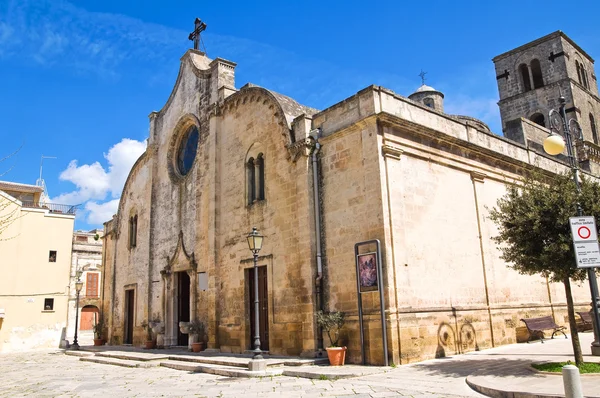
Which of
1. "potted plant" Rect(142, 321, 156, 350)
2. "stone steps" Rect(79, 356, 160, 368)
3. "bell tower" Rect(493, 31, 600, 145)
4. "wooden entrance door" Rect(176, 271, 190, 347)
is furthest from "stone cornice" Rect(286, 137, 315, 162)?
"bell tower" Rect(493, 31, 600, 145)

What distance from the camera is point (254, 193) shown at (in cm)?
1672

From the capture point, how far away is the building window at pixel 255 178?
16391 mm

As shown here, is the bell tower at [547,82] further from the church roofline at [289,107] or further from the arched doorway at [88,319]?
the arched doorway at [88,319]

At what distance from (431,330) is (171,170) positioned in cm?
1341

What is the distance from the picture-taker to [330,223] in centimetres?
1329

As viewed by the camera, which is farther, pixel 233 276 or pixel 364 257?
pixel 233 276

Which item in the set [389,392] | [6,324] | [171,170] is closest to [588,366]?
[389,392]

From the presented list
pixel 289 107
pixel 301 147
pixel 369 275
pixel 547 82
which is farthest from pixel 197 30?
pixel 547 82

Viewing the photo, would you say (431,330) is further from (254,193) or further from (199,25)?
(199,25)

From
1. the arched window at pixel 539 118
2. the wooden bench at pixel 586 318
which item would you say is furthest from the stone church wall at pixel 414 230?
the arched window at pixel 539 118

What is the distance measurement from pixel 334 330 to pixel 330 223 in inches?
106

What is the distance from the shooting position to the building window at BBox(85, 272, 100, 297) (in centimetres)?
4166

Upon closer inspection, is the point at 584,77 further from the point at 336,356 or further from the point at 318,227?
the point at 336,356

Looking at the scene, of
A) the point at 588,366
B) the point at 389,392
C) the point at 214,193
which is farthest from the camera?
the point at 214,193
